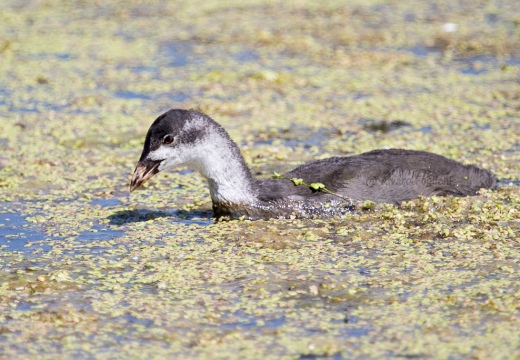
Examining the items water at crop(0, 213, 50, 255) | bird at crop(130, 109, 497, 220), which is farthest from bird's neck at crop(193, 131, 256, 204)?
water at crop(0, 213, 50, 255)

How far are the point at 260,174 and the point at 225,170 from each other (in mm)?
1501

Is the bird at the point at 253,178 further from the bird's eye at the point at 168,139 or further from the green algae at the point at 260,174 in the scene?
the green algae at the point at 260,174

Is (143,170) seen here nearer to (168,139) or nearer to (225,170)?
(168,139)

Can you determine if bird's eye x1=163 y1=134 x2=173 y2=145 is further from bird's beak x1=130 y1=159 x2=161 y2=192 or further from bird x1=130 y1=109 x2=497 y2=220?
bird's beak x1=130 y1=159 x2=161 y2=192

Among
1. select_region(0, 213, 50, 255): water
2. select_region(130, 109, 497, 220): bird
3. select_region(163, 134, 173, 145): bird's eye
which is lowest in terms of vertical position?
select_region(0, 213, 50, 255): water

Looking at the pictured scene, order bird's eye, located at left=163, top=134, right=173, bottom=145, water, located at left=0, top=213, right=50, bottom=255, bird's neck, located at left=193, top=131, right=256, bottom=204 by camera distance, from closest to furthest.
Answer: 1. water, located at left=0, top=213, right=50, bottom=255
2. bird's eye, located at left=163, top=134, right=173, bottom=145
3. bird's neck, located at left=193, top=131, right=256, bottom=204

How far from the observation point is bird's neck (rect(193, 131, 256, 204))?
282 inches

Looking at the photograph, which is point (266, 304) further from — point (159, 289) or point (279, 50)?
point (279, 50)

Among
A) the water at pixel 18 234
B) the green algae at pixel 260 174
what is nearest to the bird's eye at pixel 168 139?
the green algae at pixel 260 174

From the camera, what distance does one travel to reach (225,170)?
282 inches

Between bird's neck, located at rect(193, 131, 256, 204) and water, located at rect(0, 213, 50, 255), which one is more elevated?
bird's neck, located at rect(193, 131, 256, 204)

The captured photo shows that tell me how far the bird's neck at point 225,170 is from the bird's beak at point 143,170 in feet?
1.00

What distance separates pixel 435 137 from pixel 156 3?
7.76m

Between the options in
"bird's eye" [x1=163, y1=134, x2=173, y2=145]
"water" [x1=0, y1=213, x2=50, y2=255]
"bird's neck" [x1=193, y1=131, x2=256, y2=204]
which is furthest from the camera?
"bird's neck" [x1=193, y1=131, x2=256, y2=204]
